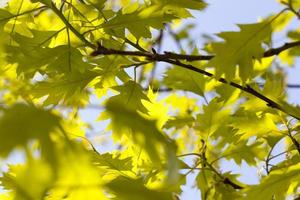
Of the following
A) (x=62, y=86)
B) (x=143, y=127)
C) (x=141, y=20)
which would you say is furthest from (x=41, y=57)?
(x=143, y=127)

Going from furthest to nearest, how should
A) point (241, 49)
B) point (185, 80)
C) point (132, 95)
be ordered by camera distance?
point (185, 80) < point (132, 95) < point (241, 49)

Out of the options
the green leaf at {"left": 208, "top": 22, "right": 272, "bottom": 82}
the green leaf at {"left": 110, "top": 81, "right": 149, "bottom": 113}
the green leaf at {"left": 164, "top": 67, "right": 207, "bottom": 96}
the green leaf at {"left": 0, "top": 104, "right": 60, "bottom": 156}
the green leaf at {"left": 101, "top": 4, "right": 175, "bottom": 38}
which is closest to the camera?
the green leaf at {"left": 0, "top": 104, "right": 60, "bottom": 156}

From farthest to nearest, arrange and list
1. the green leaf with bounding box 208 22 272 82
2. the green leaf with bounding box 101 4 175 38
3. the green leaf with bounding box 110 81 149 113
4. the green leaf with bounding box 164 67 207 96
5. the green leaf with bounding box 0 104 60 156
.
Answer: the green leaf with bounding box 164 67 207 96 → the green leaf with bounding box 110 81 149 113 → the green leaf with bounding box 101 4 175 38 → the green leaf with bounding box 208 22 272 82 → the green leaf with bounding box 0 104 60 156

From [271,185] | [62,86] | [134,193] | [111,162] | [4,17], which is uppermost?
[4,17]

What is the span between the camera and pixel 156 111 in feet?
4.02

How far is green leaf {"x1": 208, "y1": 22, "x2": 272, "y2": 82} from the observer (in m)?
0.84

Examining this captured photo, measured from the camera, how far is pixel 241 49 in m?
0.85

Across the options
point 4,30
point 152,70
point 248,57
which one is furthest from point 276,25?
point 152,70

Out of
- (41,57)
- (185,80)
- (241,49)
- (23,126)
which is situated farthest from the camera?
(185,80)

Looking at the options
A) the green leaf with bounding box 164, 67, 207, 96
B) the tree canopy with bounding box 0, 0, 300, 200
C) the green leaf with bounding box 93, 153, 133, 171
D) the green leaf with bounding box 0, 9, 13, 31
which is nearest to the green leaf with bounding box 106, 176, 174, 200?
the tree canopy with bounding box 0, 0, 300, 200

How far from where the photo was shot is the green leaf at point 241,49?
0.84 meters

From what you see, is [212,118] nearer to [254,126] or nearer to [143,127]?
[254,126]

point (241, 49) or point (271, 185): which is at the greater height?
point (241, 49)

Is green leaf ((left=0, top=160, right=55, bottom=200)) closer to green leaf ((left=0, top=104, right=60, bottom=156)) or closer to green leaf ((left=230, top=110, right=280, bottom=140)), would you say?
green leaf ((left=0, top=104, right=60, bottom=156))
